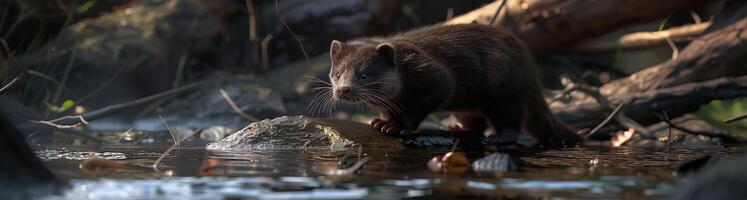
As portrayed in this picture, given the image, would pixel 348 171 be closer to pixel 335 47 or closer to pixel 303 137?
pixel 303 137

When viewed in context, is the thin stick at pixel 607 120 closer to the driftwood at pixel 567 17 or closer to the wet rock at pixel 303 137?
the driftwood at pixel 567 17

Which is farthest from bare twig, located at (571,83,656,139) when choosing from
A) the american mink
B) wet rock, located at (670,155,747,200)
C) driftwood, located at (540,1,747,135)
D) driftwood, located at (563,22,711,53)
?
wet rock, located at (670,155,747,200)

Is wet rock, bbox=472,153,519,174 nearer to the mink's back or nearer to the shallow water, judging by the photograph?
the shallow water

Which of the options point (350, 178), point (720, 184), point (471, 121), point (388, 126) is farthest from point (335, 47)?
point (720, 184)

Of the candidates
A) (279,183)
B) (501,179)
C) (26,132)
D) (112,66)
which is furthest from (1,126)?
(112,66)

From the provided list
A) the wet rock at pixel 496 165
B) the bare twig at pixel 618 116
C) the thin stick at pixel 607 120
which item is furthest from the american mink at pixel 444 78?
the wet rock at pixel 496 165
